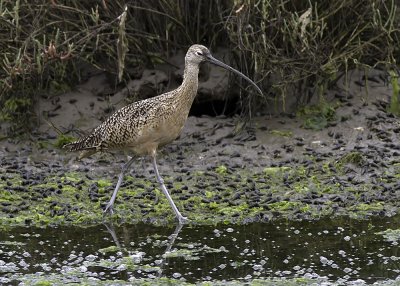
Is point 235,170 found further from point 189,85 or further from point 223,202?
point 189,85

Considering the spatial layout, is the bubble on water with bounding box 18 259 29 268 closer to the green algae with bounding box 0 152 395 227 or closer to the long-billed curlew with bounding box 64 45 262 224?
the green algae with bounding box 0 152 395 227

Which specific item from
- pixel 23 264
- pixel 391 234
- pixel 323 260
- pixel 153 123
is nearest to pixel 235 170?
pixel 153 123

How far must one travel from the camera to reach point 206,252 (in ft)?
32.0

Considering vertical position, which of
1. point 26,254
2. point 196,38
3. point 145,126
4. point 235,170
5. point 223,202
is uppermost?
point 196,38

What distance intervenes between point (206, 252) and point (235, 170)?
2812mm

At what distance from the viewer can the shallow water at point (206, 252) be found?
905 centimetres

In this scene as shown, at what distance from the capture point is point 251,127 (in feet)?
43.9

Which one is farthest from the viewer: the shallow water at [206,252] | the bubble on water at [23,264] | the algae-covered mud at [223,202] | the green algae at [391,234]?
the green algae at [391,234]

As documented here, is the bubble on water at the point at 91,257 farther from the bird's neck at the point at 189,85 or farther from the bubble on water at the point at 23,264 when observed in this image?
the bird's neck at the point at 189,85

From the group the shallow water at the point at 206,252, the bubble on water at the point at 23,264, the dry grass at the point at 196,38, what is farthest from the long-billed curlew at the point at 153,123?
the bubble on water at the point at 23,264

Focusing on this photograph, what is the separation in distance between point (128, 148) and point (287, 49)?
2756mm

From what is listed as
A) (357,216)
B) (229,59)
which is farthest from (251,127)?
(357,216)

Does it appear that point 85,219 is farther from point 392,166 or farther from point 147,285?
point 392,166

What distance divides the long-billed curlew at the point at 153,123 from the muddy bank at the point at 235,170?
0.56m
